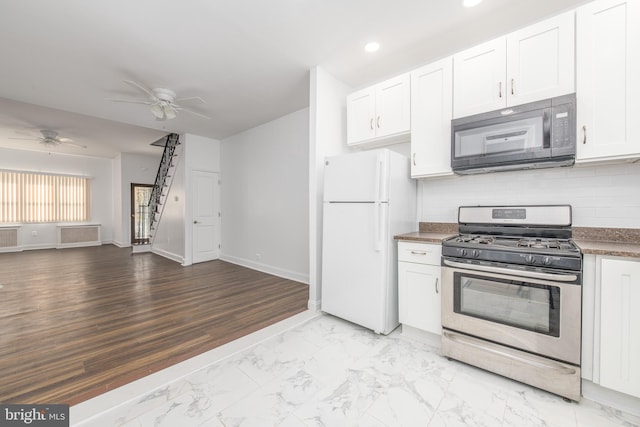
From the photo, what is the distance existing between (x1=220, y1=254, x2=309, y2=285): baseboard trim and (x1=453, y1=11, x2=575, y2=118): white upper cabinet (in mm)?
3114

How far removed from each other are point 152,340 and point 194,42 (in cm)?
290

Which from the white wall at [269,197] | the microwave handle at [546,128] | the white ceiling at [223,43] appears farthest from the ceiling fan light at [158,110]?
the microwave handle at [546,128]

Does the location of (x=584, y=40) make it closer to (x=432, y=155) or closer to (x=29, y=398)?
(x=432, y=155)

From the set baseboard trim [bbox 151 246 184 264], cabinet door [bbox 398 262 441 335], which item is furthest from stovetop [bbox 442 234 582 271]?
baseboard trim [bbox 151 246 184 264]

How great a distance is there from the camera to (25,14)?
2.12 meters

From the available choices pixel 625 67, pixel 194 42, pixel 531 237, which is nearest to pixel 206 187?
pixel 194 42

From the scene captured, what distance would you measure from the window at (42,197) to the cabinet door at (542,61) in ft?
35.8

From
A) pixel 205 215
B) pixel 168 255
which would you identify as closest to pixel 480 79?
pixel 205 215

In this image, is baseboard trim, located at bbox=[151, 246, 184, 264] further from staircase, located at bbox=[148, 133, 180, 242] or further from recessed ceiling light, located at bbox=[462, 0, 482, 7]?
recessed ceiling light, located at bbox=[462, 0, 482, 7]

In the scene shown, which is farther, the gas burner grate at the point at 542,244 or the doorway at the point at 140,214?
the doorway at the point at 140,214

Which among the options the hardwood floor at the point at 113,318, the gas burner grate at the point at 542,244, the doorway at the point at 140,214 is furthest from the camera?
the doorway at the point at 140,214

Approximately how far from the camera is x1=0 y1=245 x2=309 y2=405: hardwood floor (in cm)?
184

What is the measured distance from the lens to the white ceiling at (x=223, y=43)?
2102 mm

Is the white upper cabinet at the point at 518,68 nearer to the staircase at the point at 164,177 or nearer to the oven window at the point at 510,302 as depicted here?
the oven window at the point at 510,302
